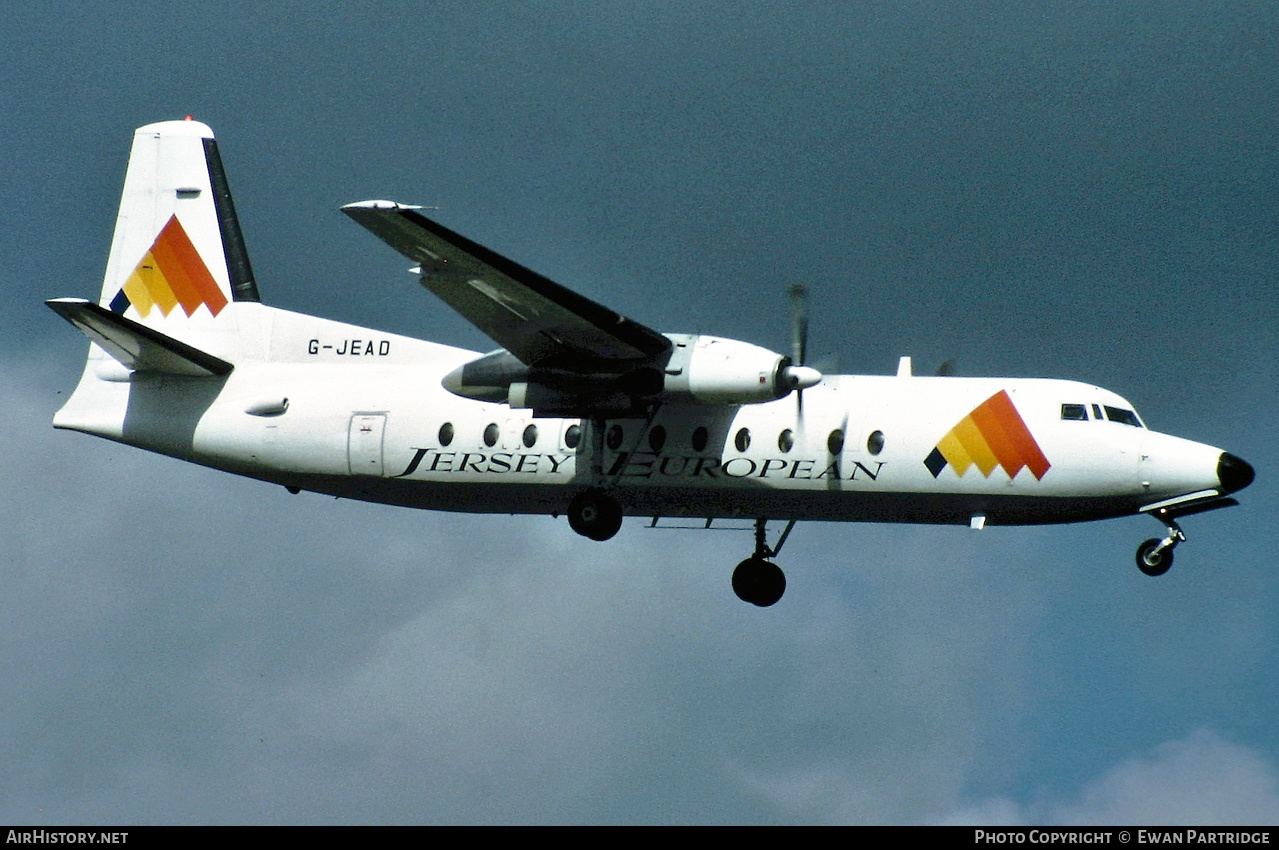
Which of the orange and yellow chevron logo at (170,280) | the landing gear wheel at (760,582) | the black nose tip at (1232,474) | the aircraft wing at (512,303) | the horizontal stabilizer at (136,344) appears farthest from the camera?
the orange and yellow chevron logo at (170,280)

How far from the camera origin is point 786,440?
22.7 m

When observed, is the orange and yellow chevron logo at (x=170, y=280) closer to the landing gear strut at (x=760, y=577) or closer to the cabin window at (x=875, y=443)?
the landing gear strut at (x=760, y=577)

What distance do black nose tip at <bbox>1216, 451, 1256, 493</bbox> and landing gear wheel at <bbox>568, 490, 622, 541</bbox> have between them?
682 centimetres

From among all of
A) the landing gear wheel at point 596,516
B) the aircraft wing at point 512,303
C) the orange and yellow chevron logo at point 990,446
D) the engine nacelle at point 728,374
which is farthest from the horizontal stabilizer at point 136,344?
the orange and yellow chevron logo at point 990,446

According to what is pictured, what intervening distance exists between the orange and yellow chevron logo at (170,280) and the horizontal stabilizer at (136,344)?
4.41ft

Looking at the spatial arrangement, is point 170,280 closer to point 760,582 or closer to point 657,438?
point 657,438

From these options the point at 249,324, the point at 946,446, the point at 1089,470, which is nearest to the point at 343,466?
the point at 249,324

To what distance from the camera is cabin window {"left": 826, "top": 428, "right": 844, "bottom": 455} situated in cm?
2248

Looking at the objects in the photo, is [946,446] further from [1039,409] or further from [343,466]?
[343,466]

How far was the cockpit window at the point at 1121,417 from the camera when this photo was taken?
2223 centimetres

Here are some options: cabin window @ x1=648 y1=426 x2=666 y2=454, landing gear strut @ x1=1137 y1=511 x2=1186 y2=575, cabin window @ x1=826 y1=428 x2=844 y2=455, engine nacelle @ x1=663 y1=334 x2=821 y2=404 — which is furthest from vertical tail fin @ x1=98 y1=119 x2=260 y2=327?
landing gear strut @ x1=1137 y1=511 x2=1186 y2=575

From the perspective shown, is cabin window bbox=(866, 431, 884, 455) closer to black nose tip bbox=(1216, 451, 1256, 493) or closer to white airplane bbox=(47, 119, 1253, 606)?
white airplane bbox=(47, 119, 1253, 606)

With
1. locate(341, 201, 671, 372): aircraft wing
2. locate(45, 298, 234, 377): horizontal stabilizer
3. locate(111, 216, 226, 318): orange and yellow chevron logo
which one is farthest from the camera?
locate(111, 216, 226, 318): orange and yellow chevron logo
